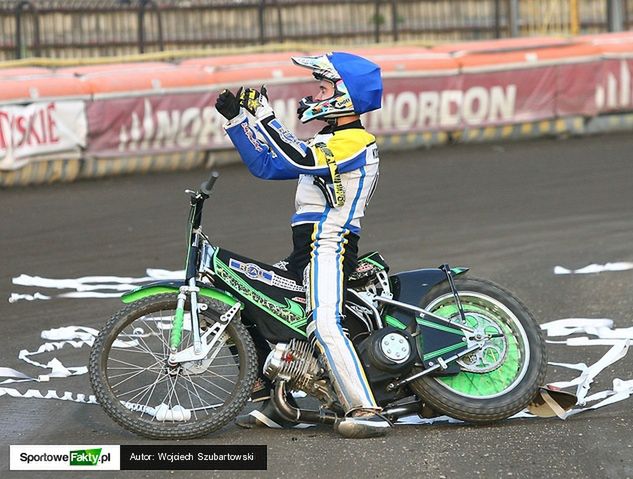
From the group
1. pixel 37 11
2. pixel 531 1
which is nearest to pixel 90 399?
pixel 37 11

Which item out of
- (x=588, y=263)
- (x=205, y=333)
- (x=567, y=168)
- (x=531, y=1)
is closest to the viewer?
(x=205, y=333)

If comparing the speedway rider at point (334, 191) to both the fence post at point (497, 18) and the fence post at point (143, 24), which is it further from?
the fence post at point (497, 18)

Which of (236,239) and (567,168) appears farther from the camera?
(567,168)

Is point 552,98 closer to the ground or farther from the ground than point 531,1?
closer to the ground

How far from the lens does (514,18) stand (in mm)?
23469

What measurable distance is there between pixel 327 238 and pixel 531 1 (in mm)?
19027

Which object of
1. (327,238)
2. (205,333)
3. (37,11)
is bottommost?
(205,333)

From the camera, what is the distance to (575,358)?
25.4 feet

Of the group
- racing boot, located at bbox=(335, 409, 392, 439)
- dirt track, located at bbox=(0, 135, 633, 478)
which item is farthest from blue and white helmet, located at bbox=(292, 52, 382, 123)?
dirt track, located at bbox=(0, 135, 633, 478)

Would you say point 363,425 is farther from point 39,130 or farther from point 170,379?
point 39,130

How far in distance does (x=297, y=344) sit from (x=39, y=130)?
30.7 ft

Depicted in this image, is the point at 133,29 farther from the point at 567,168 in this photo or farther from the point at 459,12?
the point at 567,168

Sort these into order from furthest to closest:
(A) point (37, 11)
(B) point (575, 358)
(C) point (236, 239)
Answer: (A) point (37, 11) < (C) point (236, 239) < (B) point (575, 358)

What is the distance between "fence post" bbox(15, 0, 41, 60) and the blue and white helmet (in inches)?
608
